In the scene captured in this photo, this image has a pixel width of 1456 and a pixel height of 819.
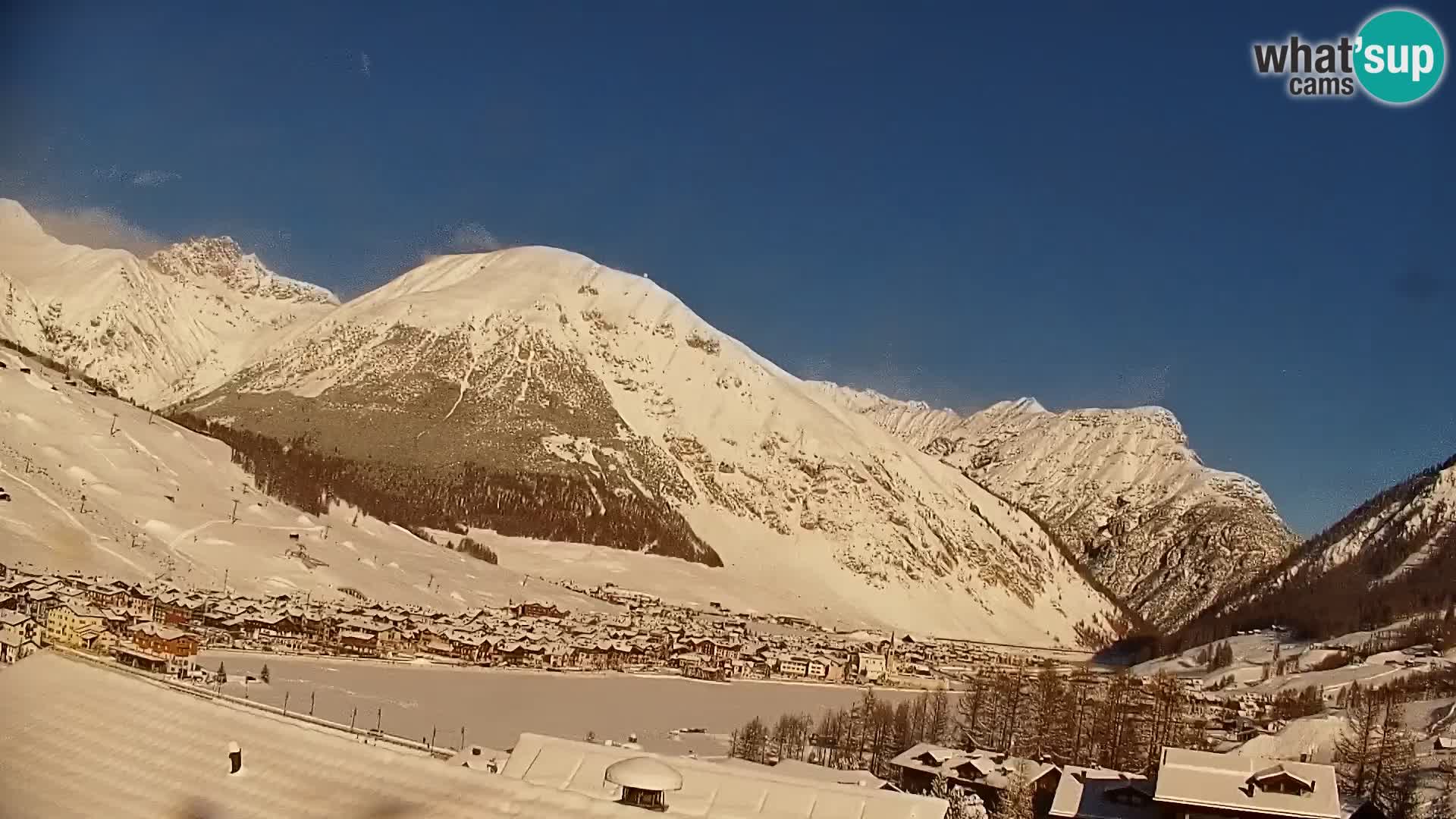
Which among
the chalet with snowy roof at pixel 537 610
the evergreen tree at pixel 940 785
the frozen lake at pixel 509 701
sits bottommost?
the frozen lake at pixel 509 701

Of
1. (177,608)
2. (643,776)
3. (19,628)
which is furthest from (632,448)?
(643,776)

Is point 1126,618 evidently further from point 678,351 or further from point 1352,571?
point 678,351

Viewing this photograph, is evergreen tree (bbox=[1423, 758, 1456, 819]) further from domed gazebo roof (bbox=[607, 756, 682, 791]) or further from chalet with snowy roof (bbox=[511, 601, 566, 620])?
chalet with snowy roof (bbox=[511, 601, 566, 620])

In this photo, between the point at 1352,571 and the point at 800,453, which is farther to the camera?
the point at 800,453

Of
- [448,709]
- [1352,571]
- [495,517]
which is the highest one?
[1352,571]

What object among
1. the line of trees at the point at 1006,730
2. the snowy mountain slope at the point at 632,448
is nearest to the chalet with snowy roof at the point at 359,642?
the line of trees at the point at 1006,730

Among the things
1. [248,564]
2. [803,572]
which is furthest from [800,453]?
[248,564]

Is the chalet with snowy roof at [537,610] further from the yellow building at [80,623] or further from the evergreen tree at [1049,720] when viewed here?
the yellow building at [80,623]
